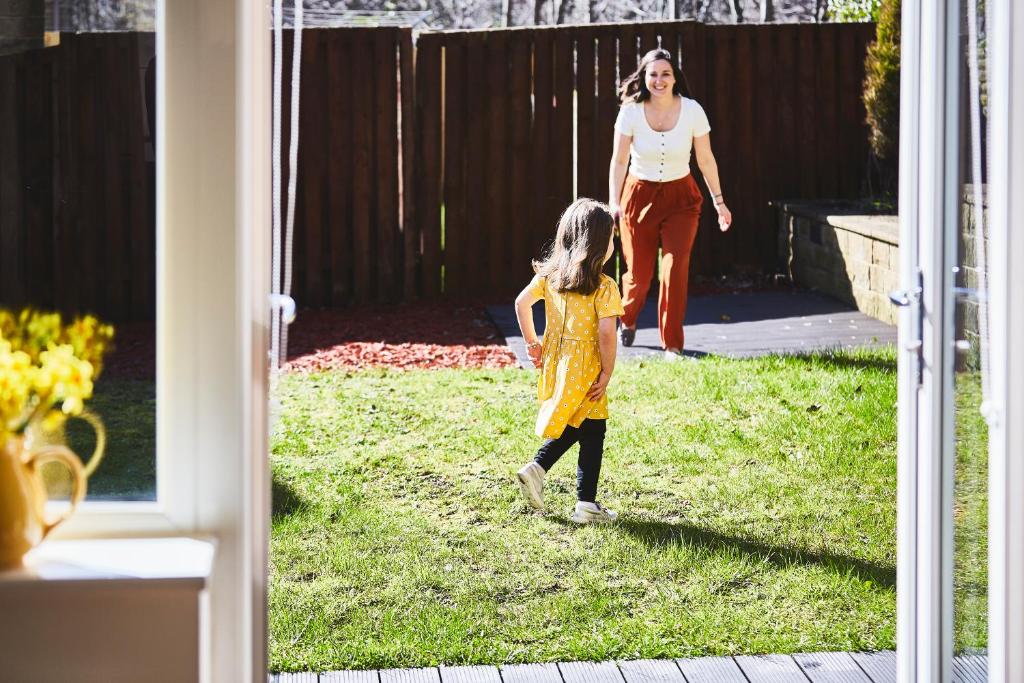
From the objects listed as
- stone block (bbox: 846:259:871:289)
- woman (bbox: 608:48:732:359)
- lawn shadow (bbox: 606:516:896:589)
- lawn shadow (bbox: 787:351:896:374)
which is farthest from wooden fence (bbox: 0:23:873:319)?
lawn shadow (bbox: 606:516:896:589)

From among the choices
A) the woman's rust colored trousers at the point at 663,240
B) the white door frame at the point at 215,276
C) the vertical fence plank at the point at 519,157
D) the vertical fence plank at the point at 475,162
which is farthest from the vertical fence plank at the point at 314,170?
the white door frame at the point at 215,276

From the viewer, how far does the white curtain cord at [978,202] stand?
2.51m

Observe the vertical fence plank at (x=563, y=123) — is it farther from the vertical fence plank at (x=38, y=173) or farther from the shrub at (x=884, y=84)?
the vertical fence plank at (x=38, y=173)

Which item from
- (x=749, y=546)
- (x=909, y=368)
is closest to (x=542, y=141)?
(x=749, y=546)

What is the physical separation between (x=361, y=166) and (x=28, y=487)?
23.6ft

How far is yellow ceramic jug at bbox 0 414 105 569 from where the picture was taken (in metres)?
2.12

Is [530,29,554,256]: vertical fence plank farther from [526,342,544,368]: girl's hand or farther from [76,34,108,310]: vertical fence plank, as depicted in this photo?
[76,34,108,310]: vertical fence plank

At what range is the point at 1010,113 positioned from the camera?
2.39 meters

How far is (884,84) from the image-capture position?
8.82 metres

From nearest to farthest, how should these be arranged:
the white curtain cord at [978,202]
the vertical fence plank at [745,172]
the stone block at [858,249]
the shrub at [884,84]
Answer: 1. the white curtain cord at [978,202]
2. the stone block at [858,249]
3. the shrub at [884,84]
4. the vertical fence plank at [745,172]

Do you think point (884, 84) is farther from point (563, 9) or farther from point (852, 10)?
point (563, 9)

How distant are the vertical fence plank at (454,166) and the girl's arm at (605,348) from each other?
4.87 metres

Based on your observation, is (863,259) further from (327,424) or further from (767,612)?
(767,612)

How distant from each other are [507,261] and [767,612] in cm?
583
